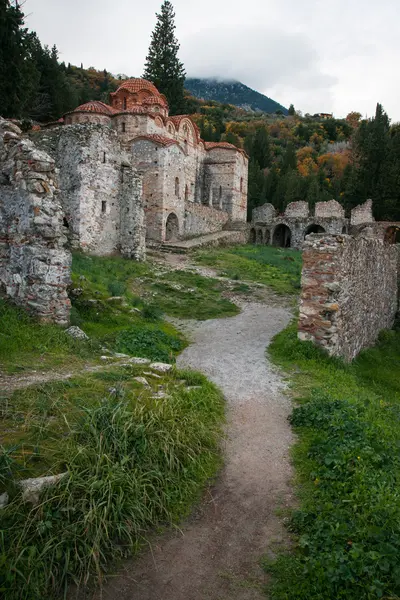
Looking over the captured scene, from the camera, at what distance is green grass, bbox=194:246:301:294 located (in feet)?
55.7

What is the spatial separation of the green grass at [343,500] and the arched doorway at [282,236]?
113 feet

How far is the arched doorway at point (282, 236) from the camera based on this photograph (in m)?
40.7

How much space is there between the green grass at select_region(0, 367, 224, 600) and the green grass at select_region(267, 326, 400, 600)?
109cm

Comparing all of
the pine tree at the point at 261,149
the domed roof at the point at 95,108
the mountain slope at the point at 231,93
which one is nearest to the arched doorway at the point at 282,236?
the domed roof at the point at 95,108

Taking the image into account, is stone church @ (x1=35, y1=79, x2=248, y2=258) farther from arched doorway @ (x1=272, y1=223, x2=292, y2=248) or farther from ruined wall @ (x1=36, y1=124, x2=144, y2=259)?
arched doorway @ (x1=272, y1=223, x2=292, y2=248)

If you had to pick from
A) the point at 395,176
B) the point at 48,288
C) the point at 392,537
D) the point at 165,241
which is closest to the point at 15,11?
the point at 165,241

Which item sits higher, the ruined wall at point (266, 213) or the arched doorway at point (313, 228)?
the ruined wall at point (266, 213)

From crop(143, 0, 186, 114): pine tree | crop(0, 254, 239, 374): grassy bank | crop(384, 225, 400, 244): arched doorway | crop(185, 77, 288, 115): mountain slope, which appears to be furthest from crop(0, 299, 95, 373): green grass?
crop(185, 77, 288, 115): mountain slope

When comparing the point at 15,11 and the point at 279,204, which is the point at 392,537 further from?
the point at 279,204

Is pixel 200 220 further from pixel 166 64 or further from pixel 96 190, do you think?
pixel 166 64

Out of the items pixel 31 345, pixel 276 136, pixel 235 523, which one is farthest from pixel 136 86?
pixel 276 136

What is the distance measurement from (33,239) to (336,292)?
19.6ft

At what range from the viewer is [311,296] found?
8.80 m

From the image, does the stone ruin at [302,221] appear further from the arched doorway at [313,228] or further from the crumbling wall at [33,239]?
the crumbling wall at [33,239]
